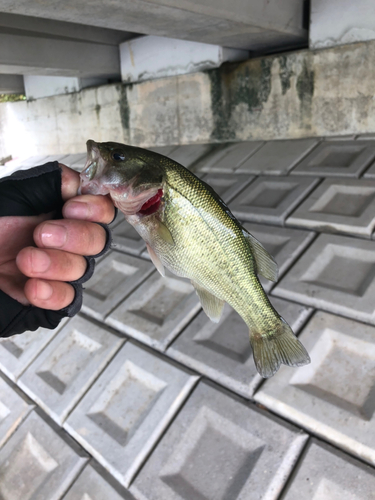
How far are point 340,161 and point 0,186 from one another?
3.09 meters

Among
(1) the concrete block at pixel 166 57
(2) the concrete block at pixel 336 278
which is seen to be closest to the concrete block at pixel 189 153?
(1) the concrete block at pixel 166 57

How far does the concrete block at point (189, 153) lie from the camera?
4570 mm

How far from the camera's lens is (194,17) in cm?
301

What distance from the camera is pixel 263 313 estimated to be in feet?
4.23

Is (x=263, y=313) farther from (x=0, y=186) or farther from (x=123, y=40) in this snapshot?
(x=123, y=40)

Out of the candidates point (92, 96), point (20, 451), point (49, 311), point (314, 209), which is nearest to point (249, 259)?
point (49, 311)

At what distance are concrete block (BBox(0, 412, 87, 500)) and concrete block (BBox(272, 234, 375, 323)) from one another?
5.63 ft

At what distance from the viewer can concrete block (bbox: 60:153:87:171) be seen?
236 inches

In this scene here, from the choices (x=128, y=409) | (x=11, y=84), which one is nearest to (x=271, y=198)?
(x=128, y=409)

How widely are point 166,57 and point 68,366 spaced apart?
409 cm

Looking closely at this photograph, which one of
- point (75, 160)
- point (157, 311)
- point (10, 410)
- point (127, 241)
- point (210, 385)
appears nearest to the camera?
point (210, 385)

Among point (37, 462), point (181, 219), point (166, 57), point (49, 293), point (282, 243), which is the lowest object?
point (37, 462)

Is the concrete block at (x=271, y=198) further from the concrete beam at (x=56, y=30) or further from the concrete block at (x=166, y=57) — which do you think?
the concrete beam at (x=56, y=30)

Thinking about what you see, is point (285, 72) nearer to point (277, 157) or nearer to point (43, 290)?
point (277, 157)
